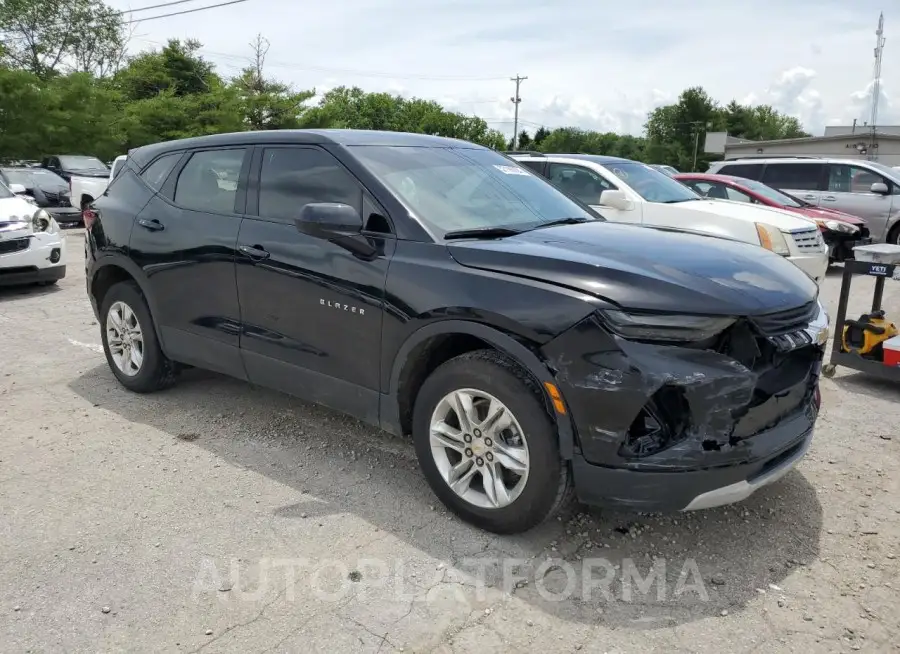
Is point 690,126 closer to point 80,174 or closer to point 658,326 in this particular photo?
point 80,174

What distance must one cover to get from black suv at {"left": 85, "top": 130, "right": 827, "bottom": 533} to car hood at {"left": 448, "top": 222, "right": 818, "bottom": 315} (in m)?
0.01

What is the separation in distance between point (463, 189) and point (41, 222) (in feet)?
23.7

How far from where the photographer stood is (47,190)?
17516 mm

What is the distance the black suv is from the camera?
2.71m

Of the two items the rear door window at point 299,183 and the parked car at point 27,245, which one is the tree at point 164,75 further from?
the rear door window at point 299,183

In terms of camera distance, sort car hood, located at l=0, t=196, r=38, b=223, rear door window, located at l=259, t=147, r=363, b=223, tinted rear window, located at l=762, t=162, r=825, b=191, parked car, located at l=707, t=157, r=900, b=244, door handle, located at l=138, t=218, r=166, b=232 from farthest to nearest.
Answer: tinted rear window, located at l=762, t=162, r=825, b=191, parked car, located at l=707, t=157, r=900, b=244, car hood, located at l=0, t=196, r=38, b=223, door handle, located at l=138, t=218, r=166, b=232, rear door window, located at l=259, t=147, r=363, b=223

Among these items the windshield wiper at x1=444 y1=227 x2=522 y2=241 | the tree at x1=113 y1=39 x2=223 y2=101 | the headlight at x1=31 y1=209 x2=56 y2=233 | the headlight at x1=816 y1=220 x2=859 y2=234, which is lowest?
the headlight at x1=816 y1=220 x2=859 y2=234

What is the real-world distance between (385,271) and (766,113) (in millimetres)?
128749

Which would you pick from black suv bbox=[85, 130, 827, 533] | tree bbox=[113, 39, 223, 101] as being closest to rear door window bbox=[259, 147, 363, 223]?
black suv bbox=[85, 130, 827, 533]

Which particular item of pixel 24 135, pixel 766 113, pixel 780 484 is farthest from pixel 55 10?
pixel 766 113

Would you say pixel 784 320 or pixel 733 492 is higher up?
pixel 784 320

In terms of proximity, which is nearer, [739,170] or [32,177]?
[739,170]

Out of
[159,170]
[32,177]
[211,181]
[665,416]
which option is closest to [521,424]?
[665,416]

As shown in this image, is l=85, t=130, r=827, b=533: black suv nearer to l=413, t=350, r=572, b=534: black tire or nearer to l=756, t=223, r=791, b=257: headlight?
l=413, t=350, r=572, b=534: black tire
